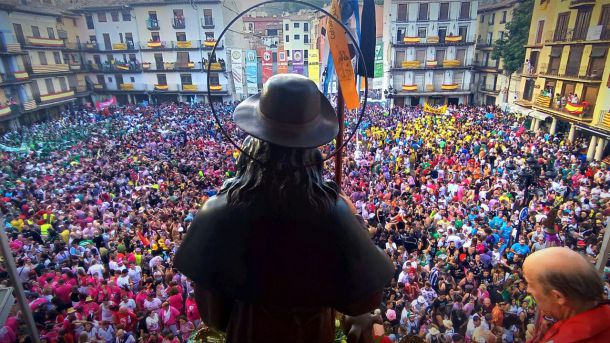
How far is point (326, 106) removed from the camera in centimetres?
179

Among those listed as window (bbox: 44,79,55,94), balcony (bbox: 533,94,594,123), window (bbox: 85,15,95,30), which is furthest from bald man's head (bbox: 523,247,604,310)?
window (bbox: 85,15,95,30)

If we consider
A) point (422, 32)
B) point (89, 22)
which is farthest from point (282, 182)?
point (89, 22)

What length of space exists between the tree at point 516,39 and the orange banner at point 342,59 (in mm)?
31050

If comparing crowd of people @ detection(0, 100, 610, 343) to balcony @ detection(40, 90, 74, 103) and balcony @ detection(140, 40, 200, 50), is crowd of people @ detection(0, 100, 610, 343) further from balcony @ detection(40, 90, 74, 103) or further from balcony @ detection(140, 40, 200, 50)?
balcony @ detection(140, 40, 200, 50)

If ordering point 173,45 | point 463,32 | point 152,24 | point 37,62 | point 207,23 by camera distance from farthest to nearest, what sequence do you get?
point 173,45
point 152,24
point 207,23
point 463,32
point 37,62

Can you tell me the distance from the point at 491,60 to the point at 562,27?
12351 millimetres

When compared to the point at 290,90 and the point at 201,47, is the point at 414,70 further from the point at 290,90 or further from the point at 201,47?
the point at 290,90

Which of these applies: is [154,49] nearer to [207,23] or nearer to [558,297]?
[207,23]

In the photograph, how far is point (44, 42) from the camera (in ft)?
103

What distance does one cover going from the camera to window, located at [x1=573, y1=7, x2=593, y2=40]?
20859 millimetres

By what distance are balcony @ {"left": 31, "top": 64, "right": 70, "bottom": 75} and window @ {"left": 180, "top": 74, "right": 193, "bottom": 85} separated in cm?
1023

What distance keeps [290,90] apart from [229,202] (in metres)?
0.59

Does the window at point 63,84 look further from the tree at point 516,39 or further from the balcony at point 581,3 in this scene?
the balcony at point 581,3

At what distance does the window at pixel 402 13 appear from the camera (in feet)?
111
